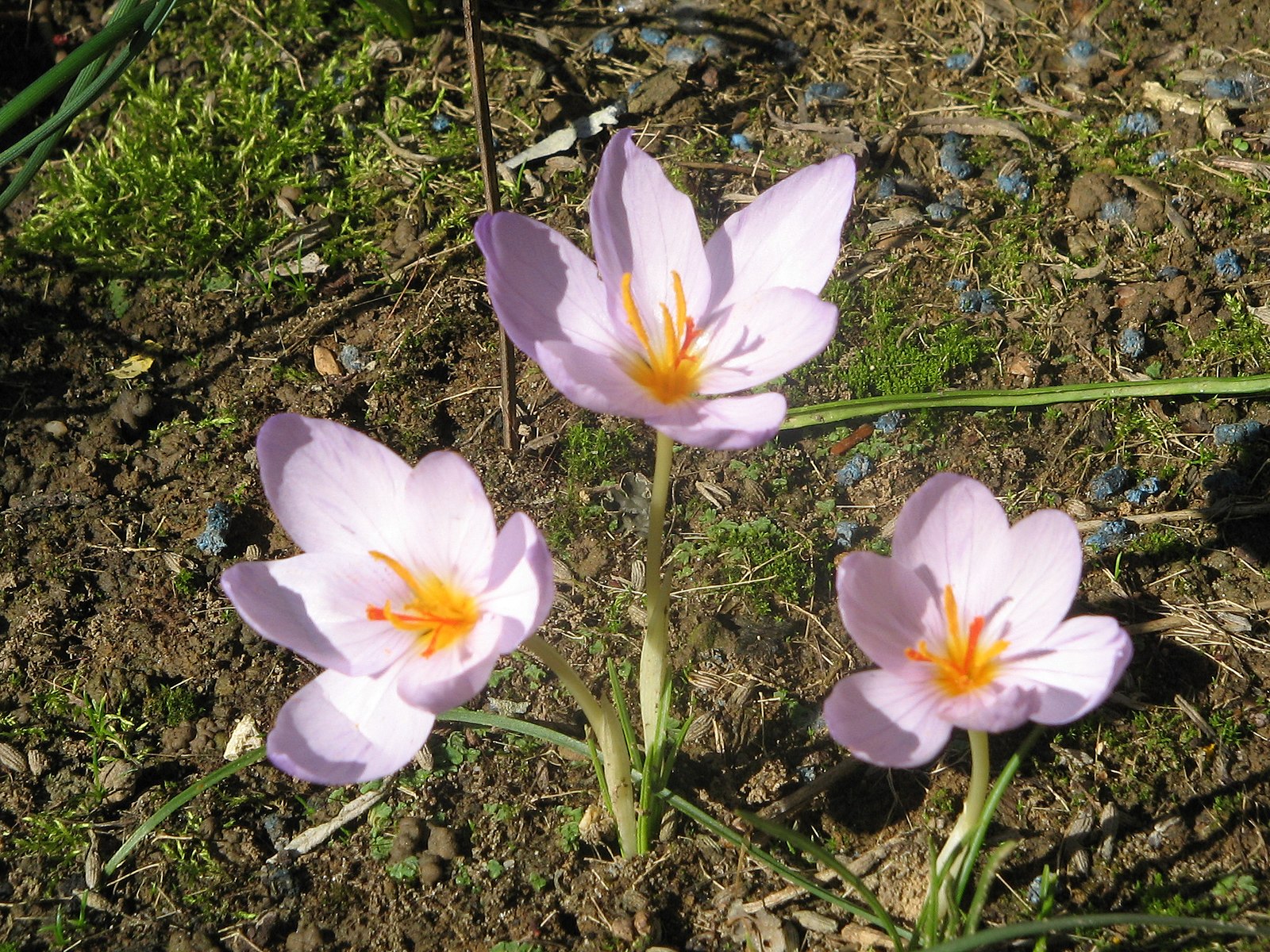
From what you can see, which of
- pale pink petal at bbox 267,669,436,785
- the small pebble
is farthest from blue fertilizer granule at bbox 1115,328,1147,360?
pale pink petal at bbox 267,669,436,785

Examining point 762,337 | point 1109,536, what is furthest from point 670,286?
point 1109,536

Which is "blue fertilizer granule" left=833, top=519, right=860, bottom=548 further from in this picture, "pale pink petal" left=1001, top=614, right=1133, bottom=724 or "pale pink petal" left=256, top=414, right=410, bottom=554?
"pale pink petal" left=256, top=414, right=410, bottom=554

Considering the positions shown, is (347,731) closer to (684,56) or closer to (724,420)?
(724,420)

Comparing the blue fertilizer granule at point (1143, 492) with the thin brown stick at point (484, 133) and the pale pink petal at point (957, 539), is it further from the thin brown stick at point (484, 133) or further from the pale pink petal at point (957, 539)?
the thin brown stick at point (484, 133)

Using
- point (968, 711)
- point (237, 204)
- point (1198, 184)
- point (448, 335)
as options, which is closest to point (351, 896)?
point (968, 711)

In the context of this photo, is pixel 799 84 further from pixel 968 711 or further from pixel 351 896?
pixel 351 896

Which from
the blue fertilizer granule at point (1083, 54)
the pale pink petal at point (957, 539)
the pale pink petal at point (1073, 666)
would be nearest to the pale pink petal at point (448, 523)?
the pale pink petal at point (957, 539)
